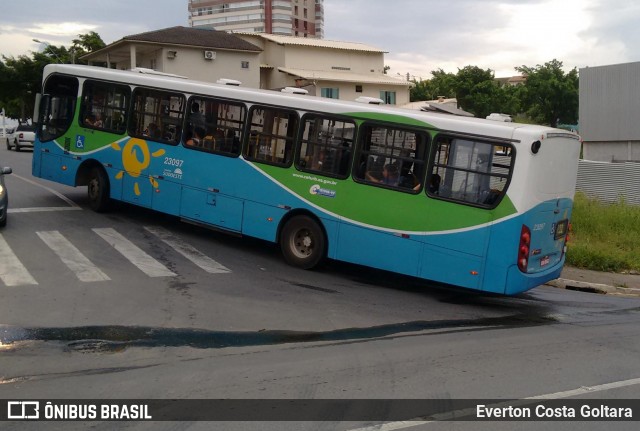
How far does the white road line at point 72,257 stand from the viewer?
11.2 m

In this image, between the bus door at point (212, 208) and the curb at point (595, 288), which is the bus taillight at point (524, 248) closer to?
the curb at point (595, 288)

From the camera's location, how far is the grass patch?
15.8m

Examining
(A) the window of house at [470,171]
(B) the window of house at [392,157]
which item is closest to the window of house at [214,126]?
(B) the window of house at [392,157]

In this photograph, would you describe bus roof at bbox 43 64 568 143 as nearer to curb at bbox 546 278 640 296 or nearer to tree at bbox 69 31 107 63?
curb at bbox 546 278 640 296

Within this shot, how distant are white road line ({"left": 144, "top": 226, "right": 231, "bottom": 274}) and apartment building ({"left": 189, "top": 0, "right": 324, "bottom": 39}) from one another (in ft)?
323

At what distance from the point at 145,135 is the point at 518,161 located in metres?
8.16

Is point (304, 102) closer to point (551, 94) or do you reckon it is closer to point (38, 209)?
point (38, 209)

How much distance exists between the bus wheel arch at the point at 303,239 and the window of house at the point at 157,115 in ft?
10.7

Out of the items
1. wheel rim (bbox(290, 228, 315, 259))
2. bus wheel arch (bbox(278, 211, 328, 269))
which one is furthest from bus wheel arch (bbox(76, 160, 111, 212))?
wheel rim (bbox(290, 228, 315, 259))

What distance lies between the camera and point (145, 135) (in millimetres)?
14867

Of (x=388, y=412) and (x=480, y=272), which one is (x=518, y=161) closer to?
(x=480, y=272)

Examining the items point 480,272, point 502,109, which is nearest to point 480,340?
point 480,272

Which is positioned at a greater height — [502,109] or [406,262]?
[502,109]

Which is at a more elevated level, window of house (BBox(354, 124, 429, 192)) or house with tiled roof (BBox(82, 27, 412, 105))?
house with tiled roof (BBox(82, 27, 412, 105))
